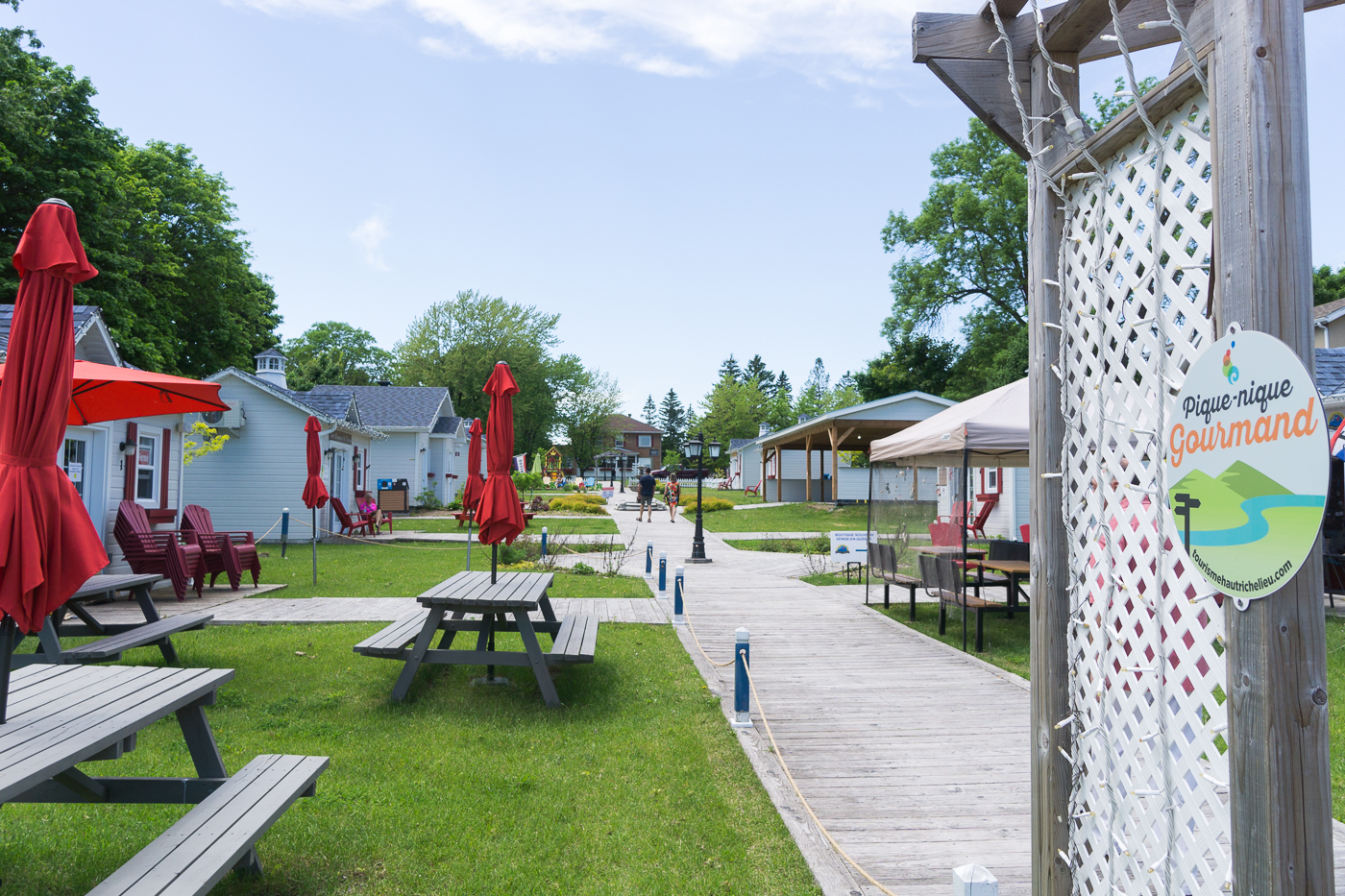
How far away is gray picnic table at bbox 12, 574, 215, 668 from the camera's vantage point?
18.1 ft

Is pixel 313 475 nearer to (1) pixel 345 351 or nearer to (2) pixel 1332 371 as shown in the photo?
(2) pixel 1332 371

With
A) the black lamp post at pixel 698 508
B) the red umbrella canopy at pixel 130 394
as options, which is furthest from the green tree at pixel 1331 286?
the red umbrella canopy at pixel 130 394

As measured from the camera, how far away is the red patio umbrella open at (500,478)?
6574 millimetres

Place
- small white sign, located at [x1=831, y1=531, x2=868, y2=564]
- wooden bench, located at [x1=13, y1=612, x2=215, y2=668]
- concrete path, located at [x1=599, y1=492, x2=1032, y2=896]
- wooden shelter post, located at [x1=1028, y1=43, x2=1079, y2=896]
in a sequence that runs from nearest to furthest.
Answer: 1. wooden shelter post, located at [x1=1028, y1=43, x2=1079, y2=896]
2. concrete path, located at [x1=599, y1=492, x2=1032, y2=896]
3. wooden bench, located at [x1=13, y1=612, x2=215, y2=668]
4. small white sign, located at [x1=831, y1=531, x2=868, y2=564]

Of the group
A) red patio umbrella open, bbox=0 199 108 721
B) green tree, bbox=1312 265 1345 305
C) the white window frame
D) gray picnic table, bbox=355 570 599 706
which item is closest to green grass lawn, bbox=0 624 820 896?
gray picnic table, bbox=355 570 599 706

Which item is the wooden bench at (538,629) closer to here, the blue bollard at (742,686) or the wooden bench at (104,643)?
the blue bollard at (742,686)

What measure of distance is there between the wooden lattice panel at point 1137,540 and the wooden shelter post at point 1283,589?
155 millimetres

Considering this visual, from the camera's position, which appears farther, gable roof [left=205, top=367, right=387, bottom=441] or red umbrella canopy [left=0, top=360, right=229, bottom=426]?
gable roof [left=205, top=367, right=387, bottom=441]

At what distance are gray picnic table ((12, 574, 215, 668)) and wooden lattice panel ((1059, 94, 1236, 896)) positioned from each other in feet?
19.4

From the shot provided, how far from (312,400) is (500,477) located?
1821cm

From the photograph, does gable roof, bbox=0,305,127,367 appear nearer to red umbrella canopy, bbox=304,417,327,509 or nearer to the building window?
the building window

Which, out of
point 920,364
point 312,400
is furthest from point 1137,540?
point 920,364

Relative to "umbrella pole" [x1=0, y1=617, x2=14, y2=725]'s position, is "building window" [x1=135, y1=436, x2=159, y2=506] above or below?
above

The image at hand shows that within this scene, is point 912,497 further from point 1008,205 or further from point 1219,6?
point 1008,205
